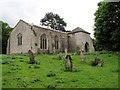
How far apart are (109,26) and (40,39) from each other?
25.4 metres

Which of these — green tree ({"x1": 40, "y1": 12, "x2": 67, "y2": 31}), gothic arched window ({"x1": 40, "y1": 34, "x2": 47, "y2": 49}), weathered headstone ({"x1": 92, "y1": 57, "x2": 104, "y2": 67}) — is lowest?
weathered headstone ({"x1": 92, "y1": 57, "x2": 104, "y2": 67})

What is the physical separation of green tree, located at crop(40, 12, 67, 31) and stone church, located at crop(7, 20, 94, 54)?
78.8 ft

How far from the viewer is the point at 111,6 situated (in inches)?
1582

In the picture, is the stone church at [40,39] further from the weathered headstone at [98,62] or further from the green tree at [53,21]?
the weathered headstone at [98,62]

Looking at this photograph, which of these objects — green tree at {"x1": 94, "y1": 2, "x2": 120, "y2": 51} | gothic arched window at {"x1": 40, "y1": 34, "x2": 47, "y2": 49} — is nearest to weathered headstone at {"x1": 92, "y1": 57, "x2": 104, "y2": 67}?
green tree at {"x1": 94, "y1": 2, "x2": 120, "y2": 51}

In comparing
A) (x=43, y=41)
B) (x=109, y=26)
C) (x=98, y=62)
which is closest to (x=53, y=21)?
(x=43, y=41)

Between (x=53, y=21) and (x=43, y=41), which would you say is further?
(x=53, y=21)

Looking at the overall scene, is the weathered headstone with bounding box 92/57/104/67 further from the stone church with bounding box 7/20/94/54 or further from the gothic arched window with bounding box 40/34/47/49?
the gothic arched window with bounding box 40/34/47/49

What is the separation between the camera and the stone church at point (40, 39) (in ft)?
203

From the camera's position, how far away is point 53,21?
9638 centimetres

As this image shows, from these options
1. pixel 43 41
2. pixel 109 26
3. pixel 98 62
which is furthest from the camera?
pixel 43 41

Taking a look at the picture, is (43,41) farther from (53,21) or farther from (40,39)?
(53,21)

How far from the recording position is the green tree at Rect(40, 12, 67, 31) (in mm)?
96188

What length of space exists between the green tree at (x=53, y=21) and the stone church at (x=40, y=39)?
24013 mm
